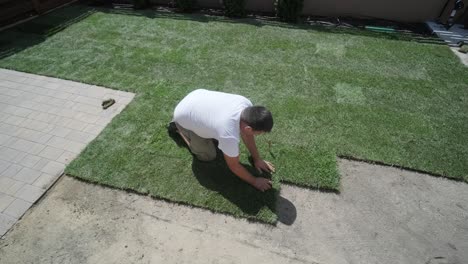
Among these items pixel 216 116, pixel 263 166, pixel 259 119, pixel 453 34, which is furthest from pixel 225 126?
pixel 453 34

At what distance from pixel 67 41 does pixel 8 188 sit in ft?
14.6

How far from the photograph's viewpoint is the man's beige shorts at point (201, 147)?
3980mm

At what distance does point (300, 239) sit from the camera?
3334 millimetres

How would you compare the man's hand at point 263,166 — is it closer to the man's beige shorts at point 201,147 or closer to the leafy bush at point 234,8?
the man's beige shorts at point 201,147

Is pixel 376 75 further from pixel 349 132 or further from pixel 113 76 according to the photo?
pixel 113 76

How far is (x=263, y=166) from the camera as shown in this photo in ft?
12.7

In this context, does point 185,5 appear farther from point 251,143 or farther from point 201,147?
point 251,143

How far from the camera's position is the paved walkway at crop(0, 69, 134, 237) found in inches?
153

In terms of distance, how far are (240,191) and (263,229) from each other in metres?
0.57

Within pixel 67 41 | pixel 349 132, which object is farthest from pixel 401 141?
pixel 67 41

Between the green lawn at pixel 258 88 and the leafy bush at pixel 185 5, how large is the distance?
1.26 feet

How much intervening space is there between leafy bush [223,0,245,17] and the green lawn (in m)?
0.35

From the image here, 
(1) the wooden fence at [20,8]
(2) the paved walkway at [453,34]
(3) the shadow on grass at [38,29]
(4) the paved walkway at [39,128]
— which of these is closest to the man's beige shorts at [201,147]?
(4) the paved walkway at [39,128]

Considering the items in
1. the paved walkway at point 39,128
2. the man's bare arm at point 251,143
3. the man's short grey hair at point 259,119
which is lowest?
the paved walkway at point 39,128
